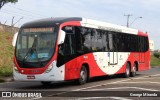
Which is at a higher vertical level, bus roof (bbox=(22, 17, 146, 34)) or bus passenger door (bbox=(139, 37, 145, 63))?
bus roof (bbox=(22, 17, 146, 34))

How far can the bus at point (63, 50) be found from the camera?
720 inches

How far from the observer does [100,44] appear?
22.9 meters

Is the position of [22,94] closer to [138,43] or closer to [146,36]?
[138,43]

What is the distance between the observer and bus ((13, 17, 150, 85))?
18297mm

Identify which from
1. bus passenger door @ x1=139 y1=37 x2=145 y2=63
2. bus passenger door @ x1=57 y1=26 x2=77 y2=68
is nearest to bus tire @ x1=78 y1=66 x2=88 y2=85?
bus passenger door @ x1=57 y1=26 x2=77 y2=68

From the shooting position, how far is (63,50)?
18.9 meters

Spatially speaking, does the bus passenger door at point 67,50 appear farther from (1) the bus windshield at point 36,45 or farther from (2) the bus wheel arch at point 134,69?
(2) the bus wheel arch at point 134,69

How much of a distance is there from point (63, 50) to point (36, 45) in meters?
1.19

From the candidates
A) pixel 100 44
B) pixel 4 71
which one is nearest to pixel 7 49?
pixel 4 71

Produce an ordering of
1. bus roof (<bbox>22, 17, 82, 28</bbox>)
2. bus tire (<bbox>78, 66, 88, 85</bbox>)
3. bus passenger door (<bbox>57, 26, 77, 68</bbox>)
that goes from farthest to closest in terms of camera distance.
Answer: bus tire (<bbox>78, 66, 88, 85</bbox>)
bus roof (<bbox>22, 17, 82, 28</bbox>)
bus passenger door (<bbox>57, 26, 77, 68</bbox>)

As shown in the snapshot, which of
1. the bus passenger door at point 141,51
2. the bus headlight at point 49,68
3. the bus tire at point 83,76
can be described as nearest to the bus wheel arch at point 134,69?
the bus passenger door at point 141,51

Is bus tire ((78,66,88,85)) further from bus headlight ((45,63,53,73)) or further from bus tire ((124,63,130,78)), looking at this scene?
bus tire ((124,63,130,78))

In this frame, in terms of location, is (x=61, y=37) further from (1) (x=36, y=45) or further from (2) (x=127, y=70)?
(2) (x=127, y=70)

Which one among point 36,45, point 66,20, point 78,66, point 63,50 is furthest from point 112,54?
point 36,45
